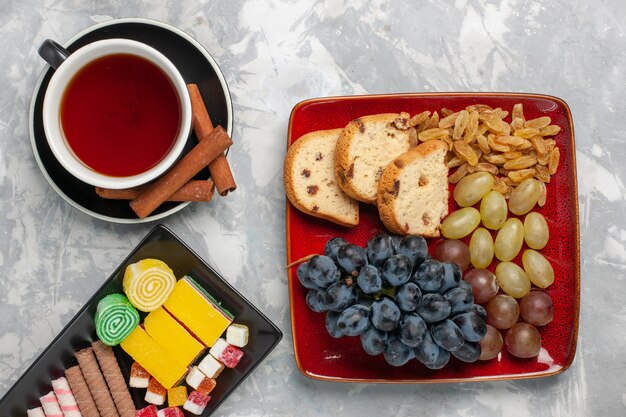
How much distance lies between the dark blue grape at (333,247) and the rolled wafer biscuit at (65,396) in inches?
19.4

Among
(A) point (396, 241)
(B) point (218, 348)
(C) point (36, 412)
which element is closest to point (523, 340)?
(A) point (396, 241)

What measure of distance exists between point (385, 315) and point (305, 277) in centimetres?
14

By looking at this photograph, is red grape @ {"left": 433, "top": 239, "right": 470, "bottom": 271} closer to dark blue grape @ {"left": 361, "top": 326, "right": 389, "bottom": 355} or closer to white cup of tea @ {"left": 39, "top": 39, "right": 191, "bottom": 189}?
dark blue grape @ {"left": 361, "top": 326, "right": 389, "bottom": 355}

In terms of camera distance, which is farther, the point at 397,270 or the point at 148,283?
the point at 148,283

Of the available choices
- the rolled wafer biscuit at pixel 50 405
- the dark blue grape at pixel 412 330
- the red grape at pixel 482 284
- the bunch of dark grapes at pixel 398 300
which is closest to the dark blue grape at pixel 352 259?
the bunch of dark grapes at pixel 398 300

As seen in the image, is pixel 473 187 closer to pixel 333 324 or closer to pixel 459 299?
pixel 459 299

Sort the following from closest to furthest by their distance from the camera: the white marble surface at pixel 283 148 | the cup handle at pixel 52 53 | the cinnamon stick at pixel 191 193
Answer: the cup handle at pixel 52 53
the cinnamon stick at pixel 191 193
the white marble surface at pixel 283 148

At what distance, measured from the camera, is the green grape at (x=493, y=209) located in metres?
1.11

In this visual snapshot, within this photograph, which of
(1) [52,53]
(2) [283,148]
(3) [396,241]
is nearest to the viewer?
(1) [52,53]

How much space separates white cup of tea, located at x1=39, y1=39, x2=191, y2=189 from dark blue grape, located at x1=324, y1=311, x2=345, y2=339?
335 mm

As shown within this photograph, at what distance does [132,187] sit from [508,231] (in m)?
0.61

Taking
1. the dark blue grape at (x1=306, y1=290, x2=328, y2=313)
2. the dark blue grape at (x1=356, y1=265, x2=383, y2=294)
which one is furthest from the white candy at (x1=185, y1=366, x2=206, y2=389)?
the dark blue grape at (x1=356, y1=265, x2=383, y2=294)

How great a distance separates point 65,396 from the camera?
3.70 feet

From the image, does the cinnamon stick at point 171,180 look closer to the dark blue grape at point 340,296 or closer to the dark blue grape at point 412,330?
the dark blue grape at point 340,296
